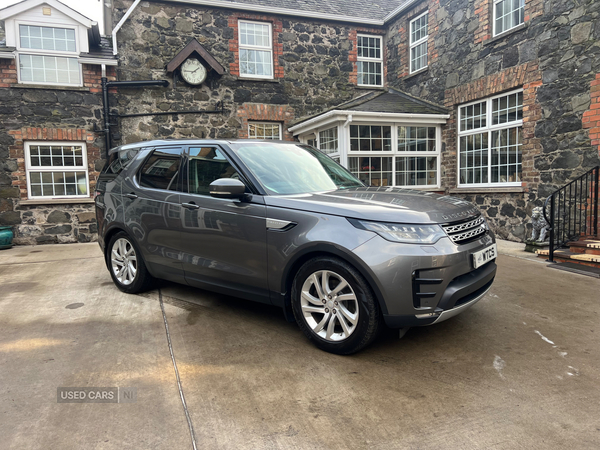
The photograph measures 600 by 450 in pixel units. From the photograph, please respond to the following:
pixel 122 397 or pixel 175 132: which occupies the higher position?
pixel 175 132

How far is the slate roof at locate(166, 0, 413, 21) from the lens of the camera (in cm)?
1134

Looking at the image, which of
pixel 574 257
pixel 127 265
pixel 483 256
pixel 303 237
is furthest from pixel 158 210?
pixel 574 257

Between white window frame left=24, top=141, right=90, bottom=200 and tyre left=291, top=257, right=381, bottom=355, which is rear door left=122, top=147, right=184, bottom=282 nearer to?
tyre left=291, top=257, right=381, bottom=355

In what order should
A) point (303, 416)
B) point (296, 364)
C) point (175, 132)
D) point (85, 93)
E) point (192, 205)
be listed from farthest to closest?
point (175, 132)
point (85, 93)
point (192, 205)
point (296, 364)
point (303, 416)

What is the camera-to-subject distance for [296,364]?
306cm

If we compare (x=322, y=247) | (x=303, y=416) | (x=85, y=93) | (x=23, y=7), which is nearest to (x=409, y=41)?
(x=85, y=93)

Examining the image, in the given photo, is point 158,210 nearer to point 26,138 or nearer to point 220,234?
point 220,234

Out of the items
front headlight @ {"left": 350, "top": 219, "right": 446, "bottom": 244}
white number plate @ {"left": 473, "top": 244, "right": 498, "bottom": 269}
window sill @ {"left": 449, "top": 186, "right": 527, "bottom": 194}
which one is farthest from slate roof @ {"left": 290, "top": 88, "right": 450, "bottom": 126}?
front headlight @ {"left": 350, "top": 219, "right": 446, "bottom": 244}

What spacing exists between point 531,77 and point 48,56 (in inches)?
415

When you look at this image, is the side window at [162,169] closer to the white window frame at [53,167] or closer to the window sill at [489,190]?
the white window frame at [53,167]

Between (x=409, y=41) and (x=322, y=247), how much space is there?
10.6 metres

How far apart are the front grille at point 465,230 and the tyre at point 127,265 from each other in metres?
3.30

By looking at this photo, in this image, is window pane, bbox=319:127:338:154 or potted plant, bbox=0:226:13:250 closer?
potted plant, bbox=0:226:13:250

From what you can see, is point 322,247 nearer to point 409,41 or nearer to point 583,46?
point 583,46
